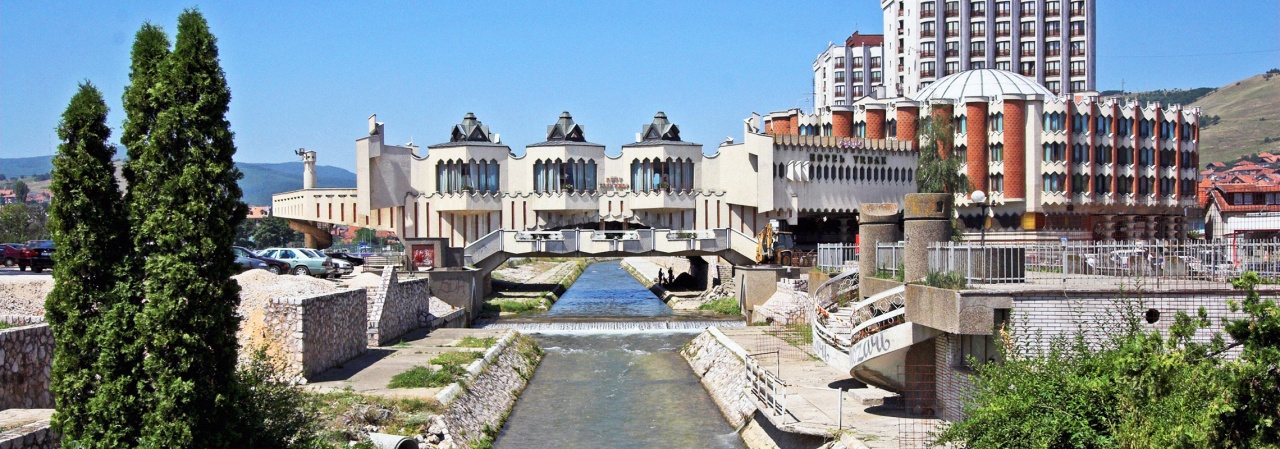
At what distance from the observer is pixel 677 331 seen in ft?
163

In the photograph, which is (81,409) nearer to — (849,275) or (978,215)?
(849,275)

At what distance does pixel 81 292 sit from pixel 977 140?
6926cm

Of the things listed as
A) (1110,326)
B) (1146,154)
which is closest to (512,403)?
(1110,326)

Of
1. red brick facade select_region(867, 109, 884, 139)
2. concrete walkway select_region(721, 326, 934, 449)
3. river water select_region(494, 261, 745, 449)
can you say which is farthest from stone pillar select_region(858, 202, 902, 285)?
red brick facade select_region(867, 109, 884, 139)

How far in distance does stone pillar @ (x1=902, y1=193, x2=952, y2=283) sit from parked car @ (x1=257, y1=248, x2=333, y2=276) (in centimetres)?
3292

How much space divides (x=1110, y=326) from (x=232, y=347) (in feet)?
43.3

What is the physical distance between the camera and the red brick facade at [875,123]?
78500mm

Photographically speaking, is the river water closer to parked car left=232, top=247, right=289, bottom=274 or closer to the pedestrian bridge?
the pedestrian bridge

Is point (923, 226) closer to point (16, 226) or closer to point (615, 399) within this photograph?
point (615, 399)

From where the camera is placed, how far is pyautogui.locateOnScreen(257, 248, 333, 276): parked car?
49469 millimetres

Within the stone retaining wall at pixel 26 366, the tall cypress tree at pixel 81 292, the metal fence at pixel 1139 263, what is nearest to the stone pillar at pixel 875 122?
the metal fence at pixel 1139 263

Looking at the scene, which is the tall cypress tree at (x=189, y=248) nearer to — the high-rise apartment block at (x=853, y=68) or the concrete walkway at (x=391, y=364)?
the concrete walkway at (x=391, y=364)

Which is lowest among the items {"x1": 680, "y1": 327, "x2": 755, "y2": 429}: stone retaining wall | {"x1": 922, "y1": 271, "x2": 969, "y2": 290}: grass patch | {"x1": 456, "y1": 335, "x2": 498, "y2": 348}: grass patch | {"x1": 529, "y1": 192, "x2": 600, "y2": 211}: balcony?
{"x1": 680, "y1": 327, "x2": 755, "y2": 429}: stone retaining wall

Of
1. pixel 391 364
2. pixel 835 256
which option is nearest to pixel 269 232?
pixel 835 256
